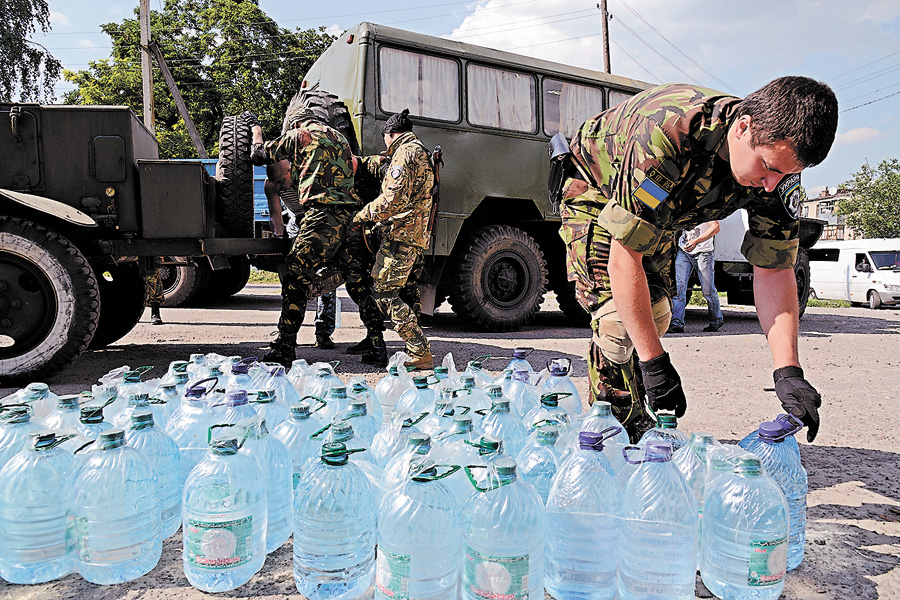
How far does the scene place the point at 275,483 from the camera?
7.51 ft

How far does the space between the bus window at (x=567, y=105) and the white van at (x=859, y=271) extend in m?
13.0

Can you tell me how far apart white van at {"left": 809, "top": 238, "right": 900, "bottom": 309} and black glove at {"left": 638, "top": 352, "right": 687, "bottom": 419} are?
60.1 ft

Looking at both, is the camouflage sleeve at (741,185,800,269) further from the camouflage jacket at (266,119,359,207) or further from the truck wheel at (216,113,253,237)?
the truck wheel at (216,113,253,237)

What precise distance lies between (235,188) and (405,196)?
1.74 metres

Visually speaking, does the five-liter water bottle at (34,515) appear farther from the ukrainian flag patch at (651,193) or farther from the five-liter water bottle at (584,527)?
the ukrainian flag patch at (651,193)

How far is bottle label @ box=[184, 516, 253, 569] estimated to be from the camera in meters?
1.85

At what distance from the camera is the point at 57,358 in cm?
449

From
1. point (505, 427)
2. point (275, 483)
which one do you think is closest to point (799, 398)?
point (505, 427)

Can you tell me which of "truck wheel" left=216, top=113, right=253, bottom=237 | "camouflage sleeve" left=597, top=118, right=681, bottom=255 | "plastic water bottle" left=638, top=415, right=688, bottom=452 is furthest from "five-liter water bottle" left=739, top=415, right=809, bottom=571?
"truck wheel" left=216, top=113, right=253, bottom=237

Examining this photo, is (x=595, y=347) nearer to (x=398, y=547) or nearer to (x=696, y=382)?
(x=398, y=547)

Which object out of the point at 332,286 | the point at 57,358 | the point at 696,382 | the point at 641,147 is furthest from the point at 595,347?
the point at 57,358

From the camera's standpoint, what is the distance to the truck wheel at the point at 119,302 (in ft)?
19.3

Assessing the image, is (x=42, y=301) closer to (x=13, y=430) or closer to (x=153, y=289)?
(x=153, y=289)

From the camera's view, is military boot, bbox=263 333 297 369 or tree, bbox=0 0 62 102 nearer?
military boot, bbox=263 333 297 369
